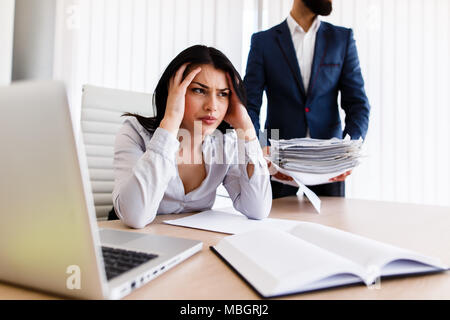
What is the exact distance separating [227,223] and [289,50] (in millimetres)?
1206

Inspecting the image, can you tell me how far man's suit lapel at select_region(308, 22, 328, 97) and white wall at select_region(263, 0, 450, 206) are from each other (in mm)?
904

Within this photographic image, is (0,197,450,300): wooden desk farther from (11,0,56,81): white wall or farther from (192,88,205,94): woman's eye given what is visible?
(11,0,56,81): white wall

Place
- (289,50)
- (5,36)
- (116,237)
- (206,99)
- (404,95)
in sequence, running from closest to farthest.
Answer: (116,237), (206,99), (5,36), (289,50), (404,95)

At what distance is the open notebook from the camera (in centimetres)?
37

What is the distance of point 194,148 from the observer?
120 centimetres

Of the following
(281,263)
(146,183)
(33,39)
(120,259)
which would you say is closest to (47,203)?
(120,259)

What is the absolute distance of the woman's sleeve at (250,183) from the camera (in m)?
0.96

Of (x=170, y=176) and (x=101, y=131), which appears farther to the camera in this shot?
(x=101, y=131)

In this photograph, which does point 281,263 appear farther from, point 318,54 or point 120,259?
point 318,54

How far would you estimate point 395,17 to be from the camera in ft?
7.75

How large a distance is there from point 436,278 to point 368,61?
231 centimetres

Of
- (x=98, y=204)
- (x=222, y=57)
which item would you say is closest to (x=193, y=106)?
(x=222, y=57)

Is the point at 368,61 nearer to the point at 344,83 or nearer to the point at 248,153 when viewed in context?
the point at 344,83

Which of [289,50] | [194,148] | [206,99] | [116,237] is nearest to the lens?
[116,237]
